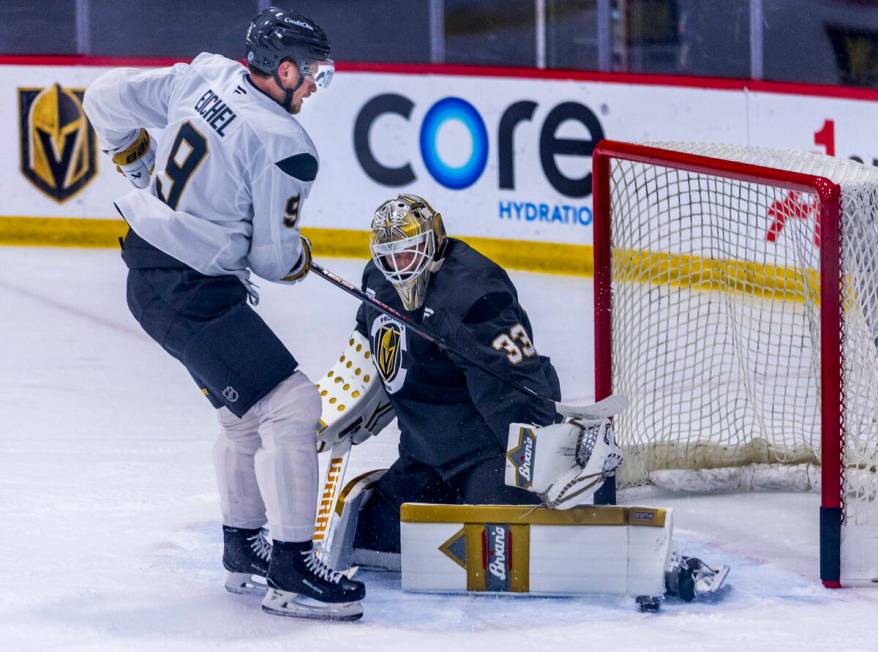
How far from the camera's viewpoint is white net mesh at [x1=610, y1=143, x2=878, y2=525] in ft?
11.9

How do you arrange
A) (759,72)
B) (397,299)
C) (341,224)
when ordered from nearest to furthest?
(397,299), (759,72), (341,224)

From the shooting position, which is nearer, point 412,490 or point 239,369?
point 239,369

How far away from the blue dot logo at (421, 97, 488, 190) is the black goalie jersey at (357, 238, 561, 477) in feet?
9.87

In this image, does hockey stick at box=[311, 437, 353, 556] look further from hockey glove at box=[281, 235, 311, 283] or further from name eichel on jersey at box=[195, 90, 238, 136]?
name eichel on jersey at box=[195, 90, 238, 136]

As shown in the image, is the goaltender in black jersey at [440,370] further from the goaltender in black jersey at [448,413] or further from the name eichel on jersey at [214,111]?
the name eichel on jersey at [214,111]

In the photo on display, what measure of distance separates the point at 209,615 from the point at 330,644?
0.29 meters

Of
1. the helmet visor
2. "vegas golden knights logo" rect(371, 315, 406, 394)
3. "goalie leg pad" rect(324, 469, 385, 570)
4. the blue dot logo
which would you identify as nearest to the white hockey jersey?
the helmet visor

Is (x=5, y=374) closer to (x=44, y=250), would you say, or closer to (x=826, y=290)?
(x=44, y=250)

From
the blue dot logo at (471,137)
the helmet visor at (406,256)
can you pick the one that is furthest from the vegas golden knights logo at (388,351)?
the blue dot logo at (471,137)

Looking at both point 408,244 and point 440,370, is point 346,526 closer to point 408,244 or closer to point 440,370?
point 440,370

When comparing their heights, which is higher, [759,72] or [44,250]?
[759,72]

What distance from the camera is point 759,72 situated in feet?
19.7

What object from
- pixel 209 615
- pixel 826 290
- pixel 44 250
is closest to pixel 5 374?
pixel 44 250

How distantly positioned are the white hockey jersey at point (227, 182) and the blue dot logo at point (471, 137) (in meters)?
3.32
